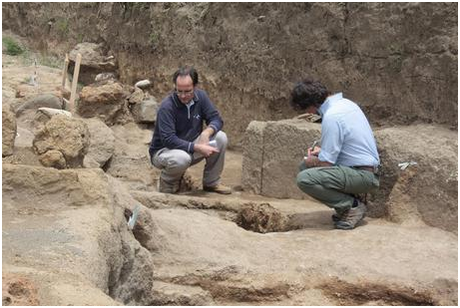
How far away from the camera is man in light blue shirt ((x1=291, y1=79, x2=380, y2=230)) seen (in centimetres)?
482

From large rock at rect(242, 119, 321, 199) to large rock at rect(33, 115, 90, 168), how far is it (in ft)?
7.76

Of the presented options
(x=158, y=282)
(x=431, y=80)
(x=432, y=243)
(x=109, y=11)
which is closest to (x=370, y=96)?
(x=431, y=80)

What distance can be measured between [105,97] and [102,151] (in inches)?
42.4

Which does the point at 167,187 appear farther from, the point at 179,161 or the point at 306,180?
the point at 306,180

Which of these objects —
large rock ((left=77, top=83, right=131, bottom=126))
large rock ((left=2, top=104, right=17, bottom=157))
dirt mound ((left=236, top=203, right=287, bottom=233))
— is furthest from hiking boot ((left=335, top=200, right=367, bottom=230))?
large rock ((left=77, top=83, right=131, bottom=126))

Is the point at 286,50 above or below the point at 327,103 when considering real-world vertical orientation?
above

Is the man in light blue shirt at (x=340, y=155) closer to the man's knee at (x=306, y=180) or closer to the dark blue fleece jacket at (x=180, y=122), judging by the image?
the man's knee at (x=306, y=180)

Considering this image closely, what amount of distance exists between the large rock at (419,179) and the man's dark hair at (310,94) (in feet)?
2.64

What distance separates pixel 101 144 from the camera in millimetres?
7289

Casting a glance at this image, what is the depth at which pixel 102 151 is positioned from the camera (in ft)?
23.7

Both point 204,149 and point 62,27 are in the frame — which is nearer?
→ point 204,149

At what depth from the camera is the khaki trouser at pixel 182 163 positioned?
5707mm

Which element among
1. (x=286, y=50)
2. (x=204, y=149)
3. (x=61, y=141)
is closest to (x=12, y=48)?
(x=286, y=50)

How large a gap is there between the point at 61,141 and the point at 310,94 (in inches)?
70.5
